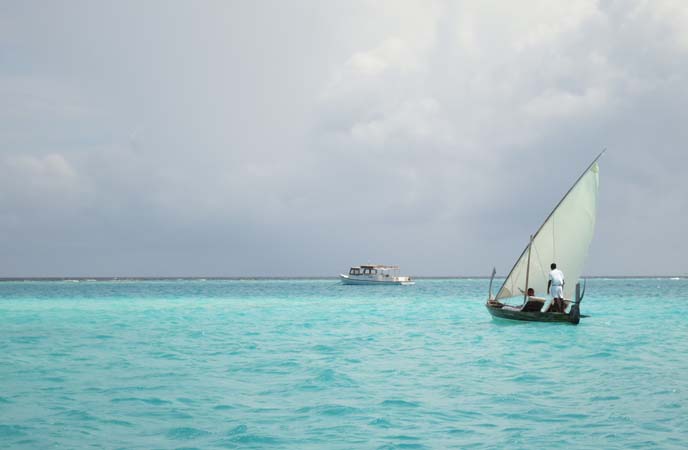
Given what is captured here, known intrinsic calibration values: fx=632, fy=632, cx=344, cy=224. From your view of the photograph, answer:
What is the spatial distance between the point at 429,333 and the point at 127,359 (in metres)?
12.1

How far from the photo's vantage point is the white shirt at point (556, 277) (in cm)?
2586

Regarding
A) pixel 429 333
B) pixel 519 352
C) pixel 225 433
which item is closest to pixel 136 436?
pixel 225 433

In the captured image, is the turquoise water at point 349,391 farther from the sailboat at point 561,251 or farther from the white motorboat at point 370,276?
the white motorboat at point 370,276

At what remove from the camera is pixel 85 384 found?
47.2 ft

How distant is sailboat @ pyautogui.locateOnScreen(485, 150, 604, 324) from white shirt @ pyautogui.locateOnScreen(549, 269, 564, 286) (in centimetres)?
74

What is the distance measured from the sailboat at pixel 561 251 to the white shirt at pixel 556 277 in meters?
0.74

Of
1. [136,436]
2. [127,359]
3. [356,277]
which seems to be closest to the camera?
[136,436]

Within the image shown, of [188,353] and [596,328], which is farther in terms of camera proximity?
[596,328]

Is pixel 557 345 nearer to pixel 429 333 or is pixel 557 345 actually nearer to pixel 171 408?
pixel 429 333

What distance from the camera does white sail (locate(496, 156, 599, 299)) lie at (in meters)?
26.5

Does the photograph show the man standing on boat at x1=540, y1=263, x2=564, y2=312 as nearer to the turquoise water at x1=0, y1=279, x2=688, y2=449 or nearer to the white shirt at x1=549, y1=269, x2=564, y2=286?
the white shirt at x1=549, y1=269, x2=564, y2=286

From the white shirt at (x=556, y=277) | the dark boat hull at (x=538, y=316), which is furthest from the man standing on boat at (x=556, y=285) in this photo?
the dark boat hull at (x=538, y=316)

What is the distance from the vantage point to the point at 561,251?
27.1 m

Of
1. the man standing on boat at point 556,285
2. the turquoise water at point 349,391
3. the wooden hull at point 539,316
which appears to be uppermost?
the man standing on boat at point 556,285
